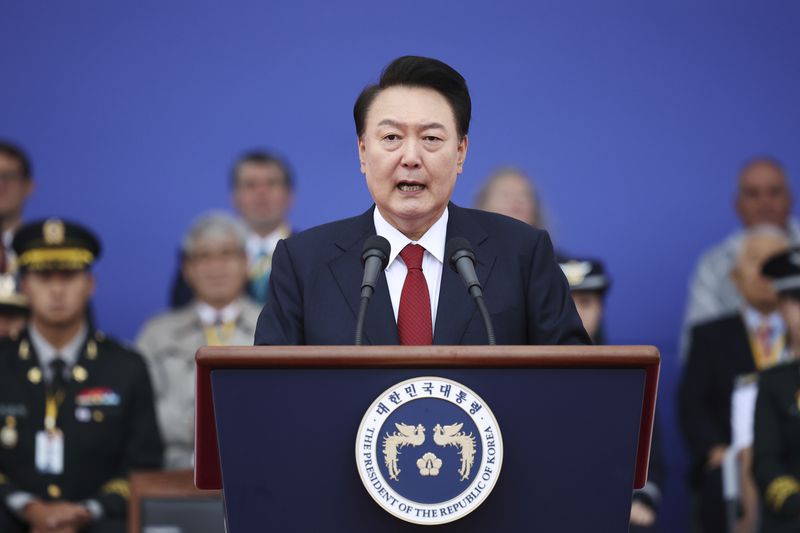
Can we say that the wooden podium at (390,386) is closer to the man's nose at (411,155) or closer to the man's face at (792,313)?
the man's nose at (411,155)

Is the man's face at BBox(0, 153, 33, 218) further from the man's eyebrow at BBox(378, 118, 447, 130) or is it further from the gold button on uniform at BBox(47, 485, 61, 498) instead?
the man's eyebrow at BBox(378, 118, 447, 130)

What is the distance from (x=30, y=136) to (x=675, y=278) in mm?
2921

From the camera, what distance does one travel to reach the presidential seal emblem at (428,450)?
5.64 ft

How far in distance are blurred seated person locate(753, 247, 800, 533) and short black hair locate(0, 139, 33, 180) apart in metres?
3.00

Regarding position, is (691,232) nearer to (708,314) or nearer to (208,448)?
(708,314)

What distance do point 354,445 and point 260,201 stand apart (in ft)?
11.9

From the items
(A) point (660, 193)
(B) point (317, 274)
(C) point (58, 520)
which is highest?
(A) point (660, 193)

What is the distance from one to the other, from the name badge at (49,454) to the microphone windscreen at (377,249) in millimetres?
2539

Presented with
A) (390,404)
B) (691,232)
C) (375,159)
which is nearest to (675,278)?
(691,232)

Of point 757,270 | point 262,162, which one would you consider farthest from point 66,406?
point 757,270

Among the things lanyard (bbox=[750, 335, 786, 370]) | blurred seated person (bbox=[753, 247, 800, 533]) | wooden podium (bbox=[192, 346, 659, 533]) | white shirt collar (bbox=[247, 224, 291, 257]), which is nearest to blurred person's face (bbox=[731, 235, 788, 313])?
lanyard (bbox=[750, 335, 786, 370])

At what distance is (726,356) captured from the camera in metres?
4.98

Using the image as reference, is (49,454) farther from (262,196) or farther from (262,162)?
(262,162)

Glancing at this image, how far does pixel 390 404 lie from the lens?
1.72 meters
